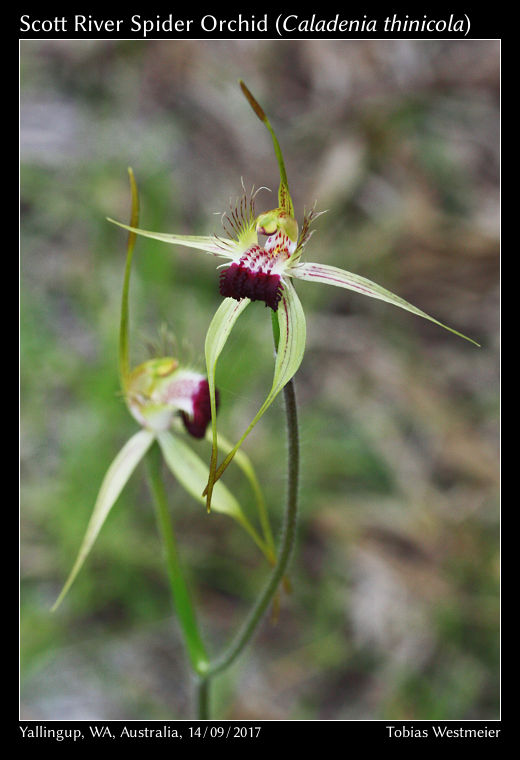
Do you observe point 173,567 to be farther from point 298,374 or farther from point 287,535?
point 298,374

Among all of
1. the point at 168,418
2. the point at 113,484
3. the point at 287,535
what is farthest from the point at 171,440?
the point at 287,535

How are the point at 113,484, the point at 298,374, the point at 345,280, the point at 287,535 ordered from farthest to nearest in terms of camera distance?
the point at 298,374, the point at 113,484, the point at 287,535, the point at 345,280

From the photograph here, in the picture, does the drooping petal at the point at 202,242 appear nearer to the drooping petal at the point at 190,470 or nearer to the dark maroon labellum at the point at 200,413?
the dark maroon labellum at the point at 200,413

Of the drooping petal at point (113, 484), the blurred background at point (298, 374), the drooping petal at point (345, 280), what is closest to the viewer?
the drooping petal at point (345, 280)

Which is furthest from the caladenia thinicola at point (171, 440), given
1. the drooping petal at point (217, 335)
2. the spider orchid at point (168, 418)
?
the drooping petal at point (217, 335)

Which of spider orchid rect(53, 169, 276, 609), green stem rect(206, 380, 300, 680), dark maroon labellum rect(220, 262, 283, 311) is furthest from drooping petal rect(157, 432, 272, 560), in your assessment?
dark maroon labellum rect(220, 262, 283, 311)

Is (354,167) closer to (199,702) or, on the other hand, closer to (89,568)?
(89,568)
